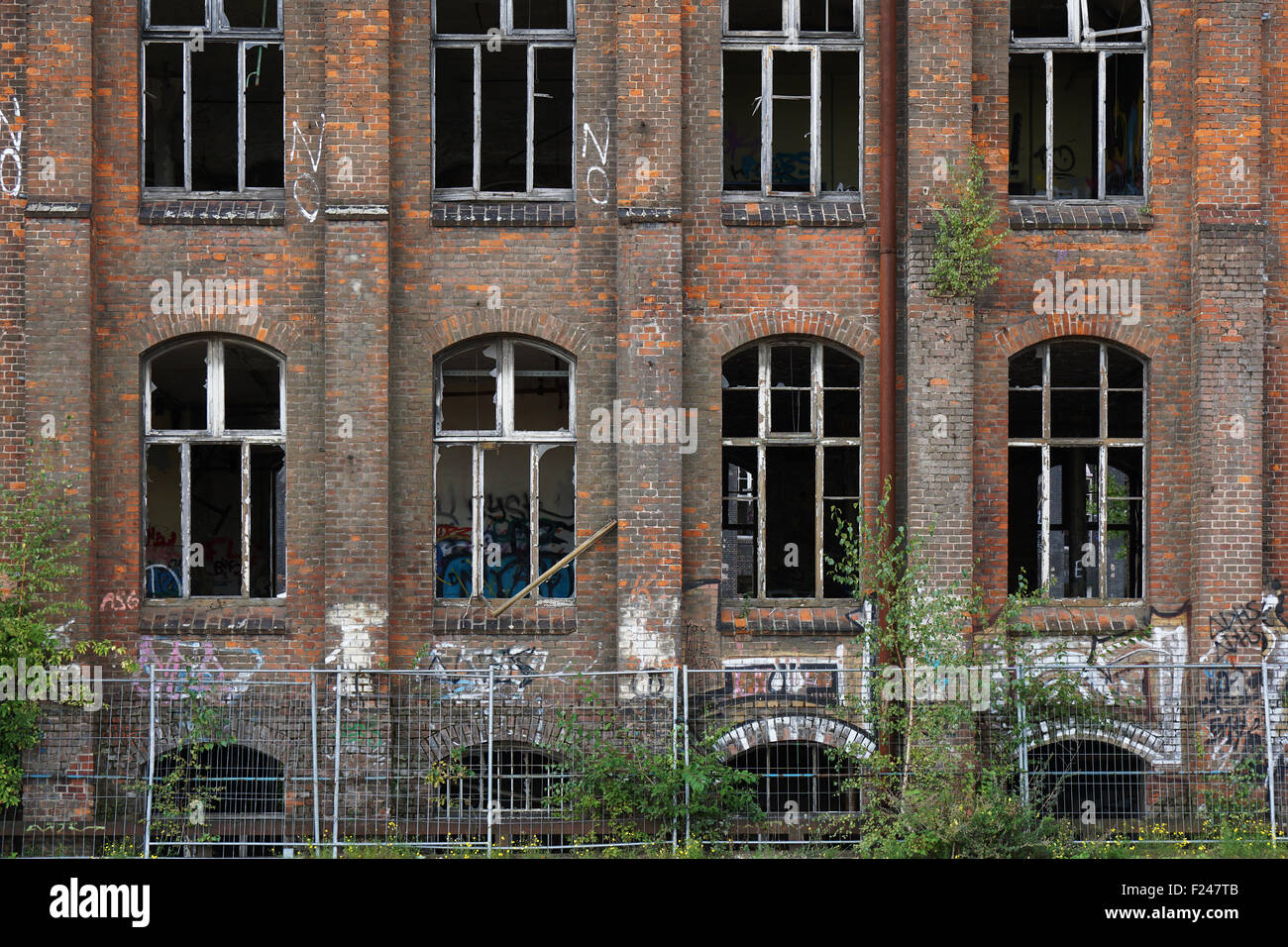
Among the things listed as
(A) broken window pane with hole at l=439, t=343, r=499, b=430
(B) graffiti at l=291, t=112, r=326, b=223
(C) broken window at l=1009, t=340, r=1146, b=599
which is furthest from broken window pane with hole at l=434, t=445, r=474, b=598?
(C) broken window at l=1009, t=340, r=1146, b=599

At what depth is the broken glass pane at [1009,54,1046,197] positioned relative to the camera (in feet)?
39.1

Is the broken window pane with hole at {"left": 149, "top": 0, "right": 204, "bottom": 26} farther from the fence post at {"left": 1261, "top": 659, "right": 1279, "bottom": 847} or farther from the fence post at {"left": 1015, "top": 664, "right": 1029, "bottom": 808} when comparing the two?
the fence post at {"left": 1261, "top": 659, "right": 1279, "bottom": 847}

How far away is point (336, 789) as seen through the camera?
1039 centimetres

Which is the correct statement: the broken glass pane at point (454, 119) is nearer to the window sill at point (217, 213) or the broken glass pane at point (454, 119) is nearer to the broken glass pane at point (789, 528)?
the window sill at point (217, 213)

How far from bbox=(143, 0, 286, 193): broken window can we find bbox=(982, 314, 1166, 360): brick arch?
7.11 metres

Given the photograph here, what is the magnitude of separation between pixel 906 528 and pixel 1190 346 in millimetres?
3291

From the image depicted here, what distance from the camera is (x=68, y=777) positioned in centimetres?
1095

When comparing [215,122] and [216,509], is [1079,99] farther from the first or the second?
[216,509]

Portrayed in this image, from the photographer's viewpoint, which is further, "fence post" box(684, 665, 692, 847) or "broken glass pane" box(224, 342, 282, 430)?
"broken glass pane" box(224, 342, 282, 430)

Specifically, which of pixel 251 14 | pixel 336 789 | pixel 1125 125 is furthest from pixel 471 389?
pixel 1125 125

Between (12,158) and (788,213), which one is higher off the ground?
(12,158)

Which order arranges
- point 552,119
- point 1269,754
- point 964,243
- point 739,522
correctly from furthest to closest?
1. point 552,119
2. point 739,522
3. point 964,243
4. point 1269,754

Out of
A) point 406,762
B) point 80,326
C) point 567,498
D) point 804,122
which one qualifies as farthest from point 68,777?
point 804,122

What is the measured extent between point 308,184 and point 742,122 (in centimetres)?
422
